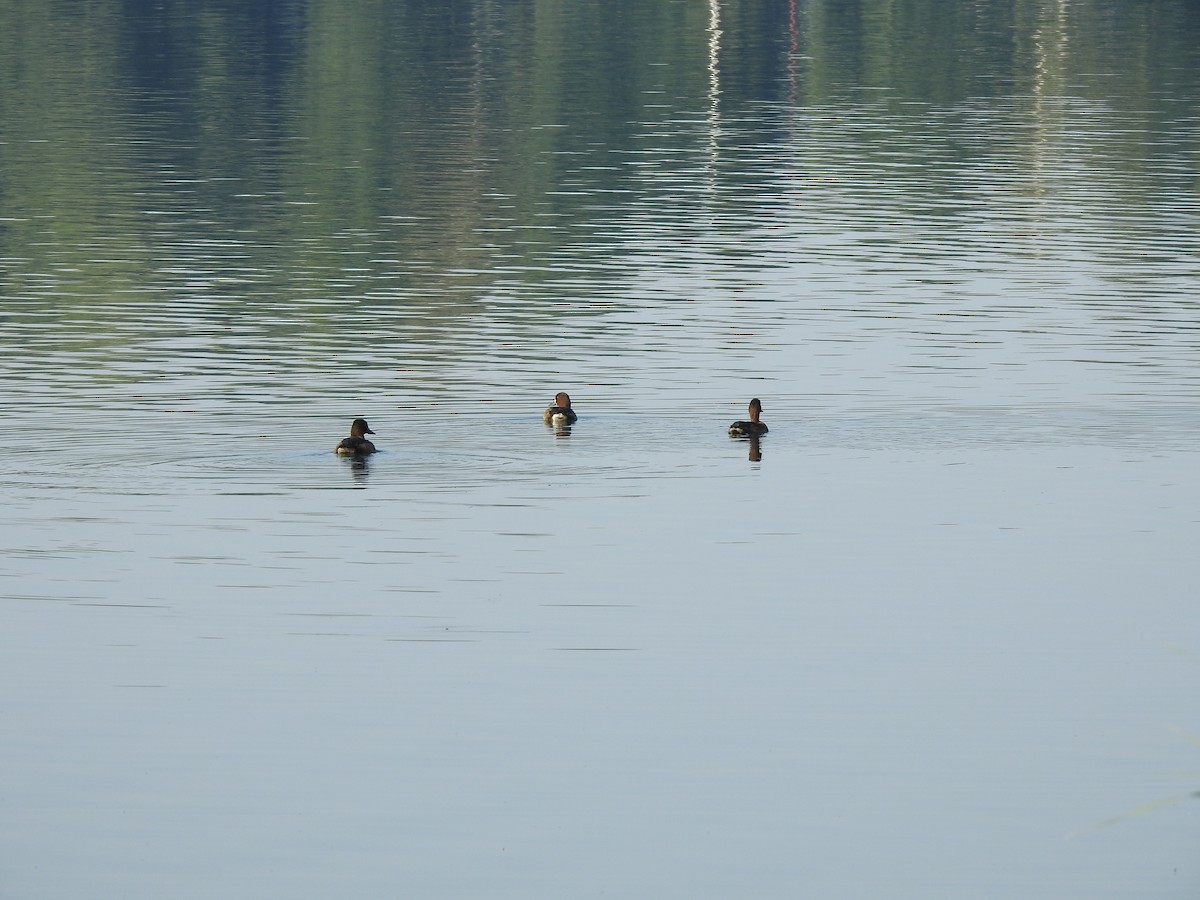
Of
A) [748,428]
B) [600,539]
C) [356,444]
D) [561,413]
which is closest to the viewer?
[600,539]

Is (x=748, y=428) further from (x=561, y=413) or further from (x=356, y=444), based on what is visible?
(x=356, y=444)

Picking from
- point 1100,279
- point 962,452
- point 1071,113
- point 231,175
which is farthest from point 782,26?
point 962,452

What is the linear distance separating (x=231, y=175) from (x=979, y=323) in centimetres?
3800

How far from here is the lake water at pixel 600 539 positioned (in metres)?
21.0

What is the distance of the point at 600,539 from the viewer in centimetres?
3164

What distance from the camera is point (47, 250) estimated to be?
213 ft

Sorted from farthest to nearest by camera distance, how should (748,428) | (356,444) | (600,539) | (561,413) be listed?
(561,413) → (748,428) → (356,444) → (600,539)

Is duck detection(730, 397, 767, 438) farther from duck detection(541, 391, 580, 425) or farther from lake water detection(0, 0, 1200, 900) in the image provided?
duck detection(541, 391, 580, 425)

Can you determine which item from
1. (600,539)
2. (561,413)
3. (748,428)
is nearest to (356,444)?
(561,413)

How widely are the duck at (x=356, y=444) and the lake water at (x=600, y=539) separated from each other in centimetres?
21

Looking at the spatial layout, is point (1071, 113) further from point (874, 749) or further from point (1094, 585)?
point (874, 749)

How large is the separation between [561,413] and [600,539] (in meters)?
6.53

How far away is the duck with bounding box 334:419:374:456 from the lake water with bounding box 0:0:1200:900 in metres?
0.21

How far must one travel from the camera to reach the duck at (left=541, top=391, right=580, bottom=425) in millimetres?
37844
